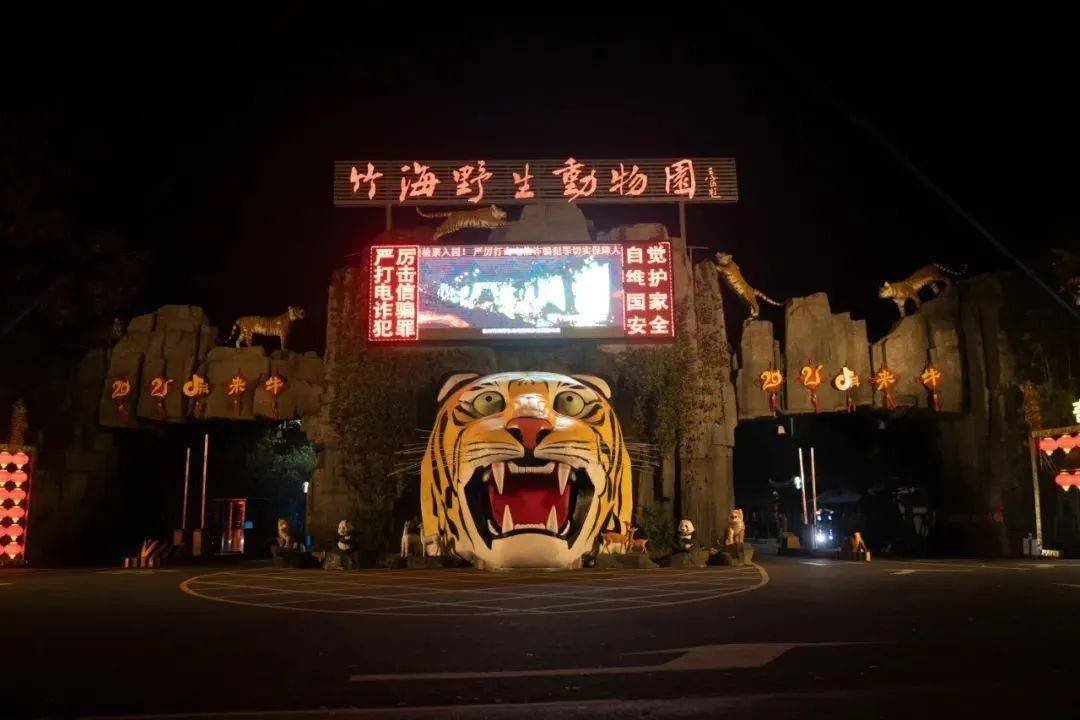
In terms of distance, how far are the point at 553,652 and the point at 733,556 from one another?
12.0 metres

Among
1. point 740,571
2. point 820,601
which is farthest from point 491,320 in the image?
point 820,601

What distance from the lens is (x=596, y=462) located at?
15.0 meters

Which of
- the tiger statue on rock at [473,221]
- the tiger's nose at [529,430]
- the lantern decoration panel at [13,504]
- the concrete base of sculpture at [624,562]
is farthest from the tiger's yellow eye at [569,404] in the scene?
the lantern decoration panel at [13,504]

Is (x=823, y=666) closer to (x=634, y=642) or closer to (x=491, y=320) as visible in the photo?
(x=634, y=642)

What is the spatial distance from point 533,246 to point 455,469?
7.16 metres

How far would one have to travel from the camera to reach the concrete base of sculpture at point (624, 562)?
16188 millimetres

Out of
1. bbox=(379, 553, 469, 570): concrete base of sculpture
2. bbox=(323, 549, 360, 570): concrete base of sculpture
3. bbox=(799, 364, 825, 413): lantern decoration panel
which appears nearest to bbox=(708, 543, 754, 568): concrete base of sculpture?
bbox=(379, 553, 469, 570): concrete base of sculpture

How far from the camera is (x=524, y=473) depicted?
1484 centimetres

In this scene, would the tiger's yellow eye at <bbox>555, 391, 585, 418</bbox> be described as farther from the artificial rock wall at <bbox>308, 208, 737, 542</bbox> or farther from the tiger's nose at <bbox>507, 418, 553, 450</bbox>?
the artificial rock wall at <bbox>308, 208, 737, 542</bbox>

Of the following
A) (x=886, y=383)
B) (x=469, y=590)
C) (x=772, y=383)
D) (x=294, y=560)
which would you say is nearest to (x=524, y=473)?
(x=469, y=590)

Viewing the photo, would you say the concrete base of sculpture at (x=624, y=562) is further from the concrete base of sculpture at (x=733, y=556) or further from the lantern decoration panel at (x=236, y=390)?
the lantern decoration panel at (x=236, y=390)

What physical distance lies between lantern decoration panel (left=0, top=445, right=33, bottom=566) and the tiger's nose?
11.5 m

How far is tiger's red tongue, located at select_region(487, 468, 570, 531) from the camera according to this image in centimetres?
1494

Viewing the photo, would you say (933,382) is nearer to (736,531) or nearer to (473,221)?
(736,531)
